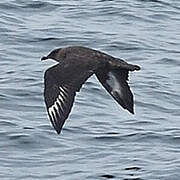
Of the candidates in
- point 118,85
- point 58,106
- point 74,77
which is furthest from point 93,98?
point 58,106

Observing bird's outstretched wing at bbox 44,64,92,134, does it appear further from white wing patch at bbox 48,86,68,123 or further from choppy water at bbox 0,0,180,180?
choppy water at bbox 0,0,180,180

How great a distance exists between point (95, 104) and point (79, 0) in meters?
5.79

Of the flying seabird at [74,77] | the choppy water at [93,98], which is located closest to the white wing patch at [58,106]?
the flying seabird at [74,77]

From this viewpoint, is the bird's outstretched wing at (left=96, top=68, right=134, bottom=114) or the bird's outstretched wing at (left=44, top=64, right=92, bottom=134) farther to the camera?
the bird's outstretched wing at (left=96, top=68, right=134, bottom=114)

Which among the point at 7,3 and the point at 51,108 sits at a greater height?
the point at 51,108

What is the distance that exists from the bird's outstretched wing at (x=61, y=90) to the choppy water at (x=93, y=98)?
3.54ft

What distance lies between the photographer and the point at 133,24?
54.3 feet

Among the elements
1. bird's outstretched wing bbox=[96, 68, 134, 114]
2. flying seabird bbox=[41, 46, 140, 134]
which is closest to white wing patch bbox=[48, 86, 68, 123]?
flying seabird bbox=[41, 46, 140, 134]

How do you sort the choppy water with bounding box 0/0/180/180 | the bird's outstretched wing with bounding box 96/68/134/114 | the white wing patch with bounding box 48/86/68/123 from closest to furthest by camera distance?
the white wing patch with bounding box 48/86/68/123, the bird's outstretched wing with bounding box 96/68/134/114, the choppy water with bounding box 0/0/180/180

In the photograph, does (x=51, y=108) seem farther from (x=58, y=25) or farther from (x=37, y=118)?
(x=58, y=25)

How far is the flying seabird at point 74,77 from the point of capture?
913 centimetres

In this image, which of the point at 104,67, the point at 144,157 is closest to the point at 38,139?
the point at 144,157

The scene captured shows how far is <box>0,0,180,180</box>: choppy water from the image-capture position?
1054cm

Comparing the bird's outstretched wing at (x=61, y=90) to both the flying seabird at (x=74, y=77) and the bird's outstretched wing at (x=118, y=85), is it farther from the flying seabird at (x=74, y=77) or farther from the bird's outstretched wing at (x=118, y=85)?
the bird's outstretched wing at (x=118, y=85)
